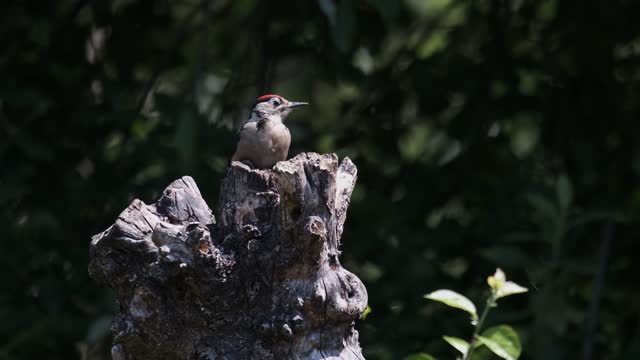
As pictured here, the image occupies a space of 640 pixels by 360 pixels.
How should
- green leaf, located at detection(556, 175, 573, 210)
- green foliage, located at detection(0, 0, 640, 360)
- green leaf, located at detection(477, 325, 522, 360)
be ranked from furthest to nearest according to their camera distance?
green foliage, located at detection(0, 0, 640, 360) → green leaf, located at detection(556, 175, 573, 210) → green leaf, located at detection(477, 325, 522, 360)

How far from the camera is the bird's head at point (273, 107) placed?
15.7 feet

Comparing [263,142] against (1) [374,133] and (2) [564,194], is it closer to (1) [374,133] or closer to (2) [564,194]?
(1) [374,133]

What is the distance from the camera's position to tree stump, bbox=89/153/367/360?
2.47m

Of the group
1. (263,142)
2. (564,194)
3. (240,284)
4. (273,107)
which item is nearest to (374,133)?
(273,107)

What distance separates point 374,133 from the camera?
5277 mm

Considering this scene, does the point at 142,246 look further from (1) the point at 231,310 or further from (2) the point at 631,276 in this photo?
(2) the point at 631,276

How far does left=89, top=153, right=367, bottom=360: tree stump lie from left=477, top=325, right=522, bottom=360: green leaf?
1.08ft

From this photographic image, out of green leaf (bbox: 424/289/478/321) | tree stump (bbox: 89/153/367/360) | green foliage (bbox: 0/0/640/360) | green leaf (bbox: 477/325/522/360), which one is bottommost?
green foliage (bbox: 0/0/640/360)

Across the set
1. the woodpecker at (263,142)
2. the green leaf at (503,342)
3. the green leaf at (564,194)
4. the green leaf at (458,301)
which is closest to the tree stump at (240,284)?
the green leaf at (458,301)

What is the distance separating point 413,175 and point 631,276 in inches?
42.3

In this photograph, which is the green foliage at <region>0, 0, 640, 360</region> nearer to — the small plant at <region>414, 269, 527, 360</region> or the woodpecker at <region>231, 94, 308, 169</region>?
the woodpecker at <region>231, 94, 308, 169</region>

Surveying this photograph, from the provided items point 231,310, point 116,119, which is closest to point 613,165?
point 116,119

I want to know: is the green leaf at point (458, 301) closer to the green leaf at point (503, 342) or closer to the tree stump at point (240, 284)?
the green leaf at point (503, 342)

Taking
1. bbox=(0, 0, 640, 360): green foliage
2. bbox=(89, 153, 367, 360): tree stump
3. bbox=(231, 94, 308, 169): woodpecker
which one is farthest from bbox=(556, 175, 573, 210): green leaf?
bbox=(89, 153, 367, 360): tree stump
